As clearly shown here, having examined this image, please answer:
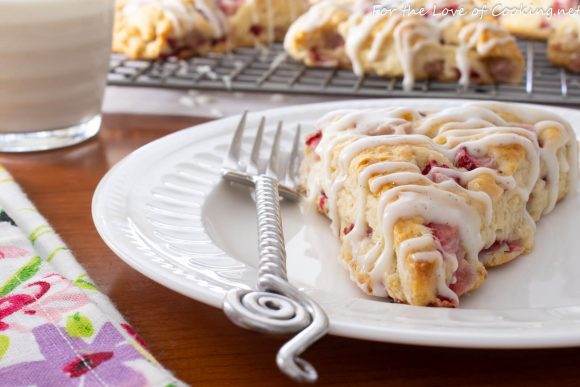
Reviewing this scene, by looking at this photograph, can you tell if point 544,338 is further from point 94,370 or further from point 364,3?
point 364,3

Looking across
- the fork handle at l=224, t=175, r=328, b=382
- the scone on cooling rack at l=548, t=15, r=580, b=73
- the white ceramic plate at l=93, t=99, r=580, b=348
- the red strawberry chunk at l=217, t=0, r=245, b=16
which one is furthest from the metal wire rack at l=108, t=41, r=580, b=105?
the fork handle at l=224, t=175, r=328, b=382

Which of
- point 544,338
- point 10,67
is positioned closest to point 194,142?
point 10,67

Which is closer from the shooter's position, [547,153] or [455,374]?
[455,374]

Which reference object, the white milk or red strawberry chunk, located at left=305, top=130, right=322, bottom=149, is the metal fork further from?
the white milk

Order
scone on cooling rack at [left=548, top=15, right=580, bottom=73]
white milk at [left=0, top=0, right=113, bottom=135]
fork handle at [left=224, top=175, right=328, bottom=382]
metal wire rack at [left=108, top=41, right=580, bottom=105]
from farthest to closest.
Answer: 1. scone on cooling rack at [left=548, top=15, right=580, bottom=73]
2. metal wire rack at [left=108, top=41, right=580, bottom=105]
3. white milk at [left=0, top=0, right=113, bottom=135]
4. fork handle at [left=224, top=175, right=328, bottom=382]

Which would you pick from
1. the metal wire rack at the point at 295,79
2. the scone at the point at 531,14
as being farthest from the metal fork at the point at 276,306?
the scone at the point at 531,14

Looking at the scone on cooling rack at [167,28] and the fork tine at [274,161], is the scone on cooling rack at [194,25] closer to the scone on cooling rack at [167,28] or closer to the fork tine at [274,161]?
the scone on cooling rack at [167,28]
